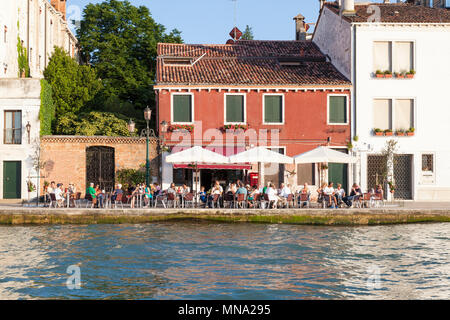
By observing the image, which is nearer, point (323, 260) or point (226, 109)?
point (323, 260)

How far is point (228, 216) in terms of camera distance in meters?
20.0

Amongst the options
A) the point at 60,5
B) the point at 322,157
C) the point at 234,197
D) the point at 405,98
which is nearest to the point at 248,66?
the point at 405,98

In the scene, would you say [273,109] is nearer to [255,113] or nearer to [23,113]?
[255,113]

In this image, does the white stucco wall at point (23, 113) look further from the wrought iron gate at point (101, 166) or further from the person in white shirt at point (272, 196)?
the person in white shirt at point (272, 196)

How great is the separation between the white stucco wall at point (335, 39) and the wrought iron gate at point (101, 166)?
476 inches

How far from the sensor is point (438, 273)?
1255cm

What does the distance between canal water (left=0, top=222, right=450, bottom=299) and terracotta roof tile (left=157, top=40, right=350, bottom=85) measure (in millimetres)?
9221

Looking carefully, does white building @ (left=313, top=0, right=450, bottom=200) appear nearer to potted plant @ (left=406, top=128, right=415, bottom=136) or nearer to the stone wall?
potted plant @ (left=406, top=128, right=415, bottom=136)

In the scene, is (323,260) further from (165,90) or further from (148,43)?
(148,43)

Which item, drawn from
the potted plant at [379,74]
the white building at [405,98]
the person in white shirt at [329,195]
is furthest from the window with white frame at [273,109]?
the person in white shirt at [329,195]

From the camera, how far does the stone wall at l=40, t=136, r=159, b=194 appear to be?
25.2 m

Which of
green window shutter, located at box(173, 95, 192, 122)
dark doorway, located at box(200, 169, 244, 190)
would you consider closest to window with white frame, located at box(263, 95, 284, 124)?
dark doorway, located at box(200, 169, 244, 190)

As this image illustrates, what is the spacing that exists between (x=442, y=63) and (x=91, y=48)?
2308 cm
